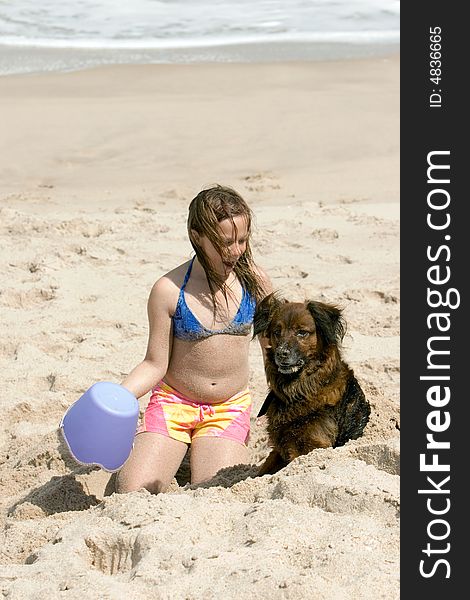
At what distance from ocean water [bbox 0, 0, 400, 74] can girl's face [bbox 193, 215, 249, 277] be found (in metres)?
10.1

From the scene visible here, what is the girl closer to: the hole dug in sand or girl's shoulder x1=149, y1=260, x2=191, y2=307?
girl's shoulder x1=149, y1=260, x2=191, y2=307

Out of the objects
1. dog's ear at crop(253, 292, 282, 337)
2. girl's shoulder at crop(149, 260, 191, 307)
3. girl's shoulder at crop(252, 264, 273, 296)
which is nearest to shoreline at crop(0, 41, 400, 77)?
girl's shoulder at crop(252, 264, 273, 296)

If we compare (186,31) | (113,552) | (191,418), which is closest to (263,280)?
(191,418)

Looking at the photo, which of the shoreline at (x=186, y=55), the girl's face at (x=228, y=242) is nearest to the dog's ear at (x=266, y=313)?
the girl's face at (x=228, y=242)

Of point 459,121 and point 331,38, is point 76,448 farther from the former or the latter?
point 331,38

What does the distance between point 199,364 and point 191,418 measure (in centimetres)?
25

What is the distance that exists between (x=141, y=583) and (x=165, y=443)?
4.43 ft

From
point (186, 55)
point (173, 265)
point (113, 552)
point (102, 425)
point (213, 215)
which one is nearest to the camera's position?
point (113, 552)

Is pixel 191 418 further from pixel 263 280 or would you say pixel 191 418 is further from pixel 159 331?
pixel 263 280

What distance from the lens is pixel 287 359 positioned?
11.4ft

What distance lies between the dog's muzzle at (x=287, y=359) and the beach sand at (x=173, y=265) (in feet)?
1.07

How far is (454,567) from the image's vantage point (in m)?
2.78

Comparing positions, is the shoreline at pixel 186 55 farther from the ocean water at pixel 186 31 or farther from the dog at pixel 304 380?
the dog at pixel 304 380

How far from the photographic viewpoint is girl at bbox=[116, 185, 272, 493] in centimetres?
389
